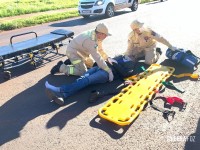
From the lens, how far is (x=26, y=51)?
24.8ft

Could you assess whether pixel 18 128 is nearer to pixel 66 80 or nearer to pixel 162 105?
pixel 66 80

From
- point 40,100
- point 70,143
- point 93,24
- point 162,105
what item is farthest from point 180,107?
point 93,24

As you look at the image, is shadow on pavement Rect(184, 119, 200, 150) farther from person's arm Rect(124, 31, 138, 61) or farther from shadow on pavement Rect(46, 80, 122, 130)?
Answer: person's arm Rect(124, 31, 138, 61)

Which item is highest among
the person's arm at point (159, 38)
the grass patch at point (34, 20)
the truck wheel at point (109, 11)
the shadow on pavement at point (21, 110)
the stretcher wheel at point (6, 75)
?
the person's arm at point (159, 38)

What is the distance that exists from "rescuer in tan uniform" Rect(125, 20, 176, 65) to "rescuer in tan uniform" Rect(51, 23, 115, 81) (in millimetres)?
1020

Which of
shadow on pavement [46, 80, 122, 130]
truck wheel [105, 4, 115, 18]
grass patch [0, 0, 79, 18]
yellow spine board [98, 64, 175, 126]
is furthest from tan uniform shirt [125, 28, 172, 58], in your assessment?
grass patch [0, 0, 79, 18]

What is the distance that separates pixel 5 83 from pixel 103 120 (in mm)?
3215

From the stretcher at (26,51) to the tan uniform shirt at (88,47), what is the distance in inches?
57.8

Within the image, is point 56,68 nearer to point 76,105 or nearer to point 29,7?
point 76,105

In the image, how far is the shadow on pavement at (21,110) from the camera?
15.9ft

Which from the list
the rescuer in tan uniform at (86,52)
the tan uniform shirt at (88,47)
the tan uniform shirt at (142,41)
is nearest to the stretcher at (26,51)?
the rescuer in tan uniform at (86,52)

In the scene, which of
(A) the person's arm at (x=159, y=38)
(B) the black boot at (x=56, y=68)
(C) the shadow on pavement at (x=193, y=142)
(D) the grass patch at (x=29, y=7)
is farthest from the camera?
(D) the grass patch at (x=29, y=7)

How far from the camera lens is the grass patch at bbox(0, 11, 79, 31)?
14.4 metres

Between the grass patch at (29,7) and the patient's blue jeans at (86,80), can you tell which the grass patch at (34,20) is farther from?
the patient's blue jeans at (86,80)
